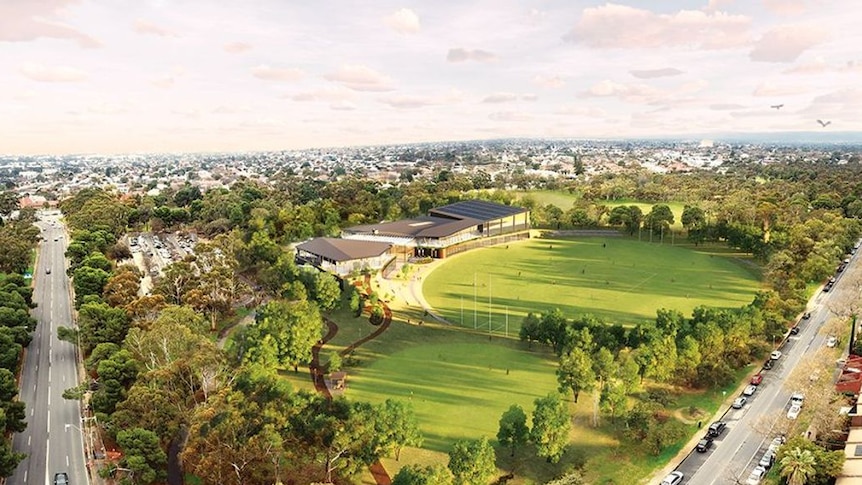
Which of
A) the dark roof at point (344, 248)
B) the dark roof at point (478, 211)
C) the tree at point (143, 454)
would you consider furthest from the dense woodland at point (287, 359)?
the dark roof at point (478, 211)

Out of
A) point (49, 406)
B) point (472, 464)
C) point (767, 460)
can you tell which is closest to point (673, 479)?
point (767, 460)

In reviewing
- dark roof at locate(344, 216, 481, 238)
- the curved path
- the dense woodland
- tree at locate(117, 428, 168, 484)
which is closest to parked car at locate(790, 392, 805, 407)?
the dense woodland

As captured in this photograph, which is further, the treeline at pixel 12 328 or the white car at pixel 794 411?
the white car at pixel 794 411

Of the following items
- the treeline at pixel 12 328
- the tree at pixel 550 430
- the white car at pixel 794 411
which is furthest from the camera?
the white car at pixel 794 411

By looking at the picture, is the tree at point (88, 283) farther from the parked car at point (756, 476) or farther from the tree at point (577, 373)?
the parked car at point (756, 476)

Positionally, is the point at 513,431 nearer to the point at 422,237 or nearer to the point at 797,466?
the point at 797,466
